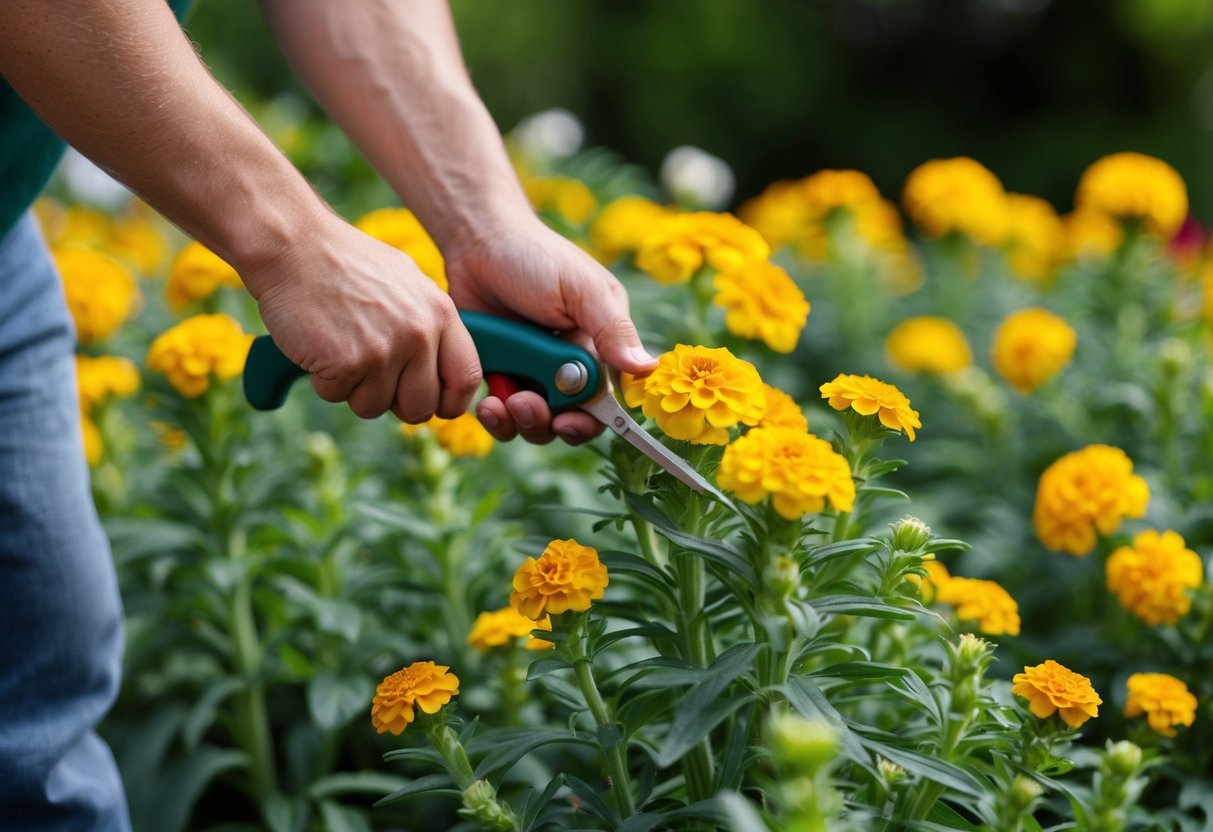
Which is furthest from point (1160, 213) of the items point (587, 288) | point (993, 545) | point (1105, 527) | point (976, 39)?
point (976, 39)

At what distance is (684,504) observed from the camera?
1482mm

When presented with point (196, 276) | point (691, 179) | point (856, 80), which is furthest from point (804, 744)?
point (856, 80)

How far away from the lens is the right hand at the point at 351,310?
4.45 feet

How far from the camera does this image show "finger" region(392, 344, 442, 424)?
1.40 m

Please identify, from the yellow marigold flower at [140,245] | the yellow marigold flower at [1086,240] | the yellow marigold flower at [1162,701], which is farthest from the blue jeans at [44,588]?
the yellow marigold flower at [1086,240]

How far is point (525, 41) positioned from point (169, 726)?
23.1 feet

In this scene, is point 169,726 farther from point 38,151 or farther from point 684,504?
point 684,504

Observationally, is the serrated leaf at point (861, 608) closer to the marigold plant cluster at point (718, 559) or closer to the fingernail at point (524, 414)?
the marigold plant cluster at point (718, 559)

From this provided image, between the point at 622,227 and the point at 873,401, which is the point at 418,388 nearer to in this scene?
the point at 873,401

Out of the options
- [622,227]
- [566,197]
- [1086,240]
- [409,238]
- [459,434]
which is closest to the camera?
[459,434]

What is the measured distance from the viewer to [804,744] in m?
1.00

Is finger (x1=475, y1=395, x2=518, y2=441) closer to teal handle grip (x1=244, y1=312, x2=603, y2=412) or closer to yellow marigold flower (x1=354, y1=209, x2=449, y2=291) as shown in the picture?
teal handle grip (x1=244, y1=312, x2=603, y2=412)

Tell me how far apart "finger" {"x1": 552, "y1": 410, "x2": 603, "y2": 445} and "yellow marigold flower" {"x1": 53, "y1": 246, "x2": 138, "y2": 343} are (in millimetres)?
1479

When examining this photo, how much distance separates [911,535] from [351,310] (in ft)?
2.40
